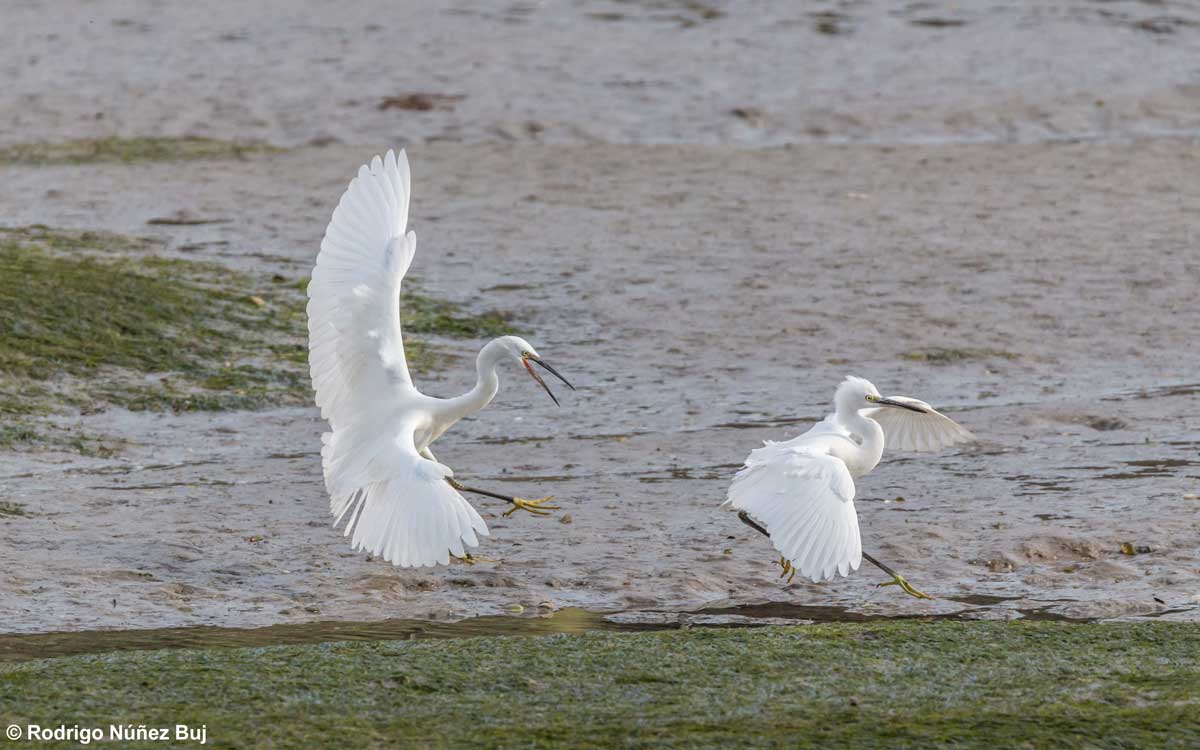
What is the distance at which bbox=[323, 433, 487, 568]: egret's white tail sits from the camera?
5438 millimetres

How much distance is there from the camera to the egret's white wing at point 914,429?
22.9 ft

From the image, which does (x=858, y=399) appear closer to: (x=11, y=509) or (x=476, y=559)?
(x=476, y=559)

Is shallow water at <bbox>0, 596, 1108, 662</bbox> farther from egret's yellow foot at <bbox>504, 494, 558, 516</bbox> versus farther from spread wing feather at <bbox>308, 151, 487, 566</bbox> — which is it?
egret's yellow foot at <bbox>504, 494, 558, 516</bbox>

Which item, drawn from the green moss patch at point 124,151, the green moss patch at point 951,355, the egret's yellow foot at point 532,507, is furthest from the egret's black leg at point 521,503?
the green moss patch at point 124,151

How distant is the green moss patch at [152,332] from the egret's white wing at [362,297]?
7.32 feet

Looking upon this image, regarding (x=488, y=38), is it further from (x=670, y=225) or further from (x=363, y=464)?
(x=363, y=464)

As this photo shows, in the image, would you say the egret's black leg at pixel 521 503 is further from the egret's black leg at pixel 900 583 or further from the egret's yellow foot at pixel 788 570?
the egret's black leg at pixel 900 583

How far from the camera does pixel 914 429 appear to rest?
7109 mm

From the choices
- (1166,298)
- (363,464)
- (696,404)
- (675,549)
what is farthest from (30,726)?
(1166,298)

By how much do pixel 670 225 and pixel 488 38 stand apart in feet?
21.8

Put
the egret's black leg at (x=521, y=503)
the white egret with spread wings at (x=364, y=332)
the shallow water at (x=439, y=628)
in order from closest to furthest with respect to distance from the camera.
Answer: the shallow water at (x=439, y=628) → the white egret with spread wings at (x=364, y=332) → the egret's black leg at (x=521, y=503)

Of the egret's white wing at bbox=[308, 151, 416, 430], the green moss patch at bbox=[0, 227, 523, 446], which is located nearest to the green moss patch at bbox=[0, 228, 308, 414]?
the green moss patch at bbox=[0, 227, 523, 446]

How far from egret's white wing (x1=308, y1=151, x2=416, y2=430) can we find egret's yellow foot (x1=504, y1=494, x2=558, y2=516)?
25.2 inches

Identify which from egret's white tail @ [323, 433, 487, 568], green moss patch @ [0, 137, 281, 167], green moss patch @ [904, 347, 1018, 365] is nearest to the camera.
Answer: egret's white tail @ [323, 433, 487, 568]
